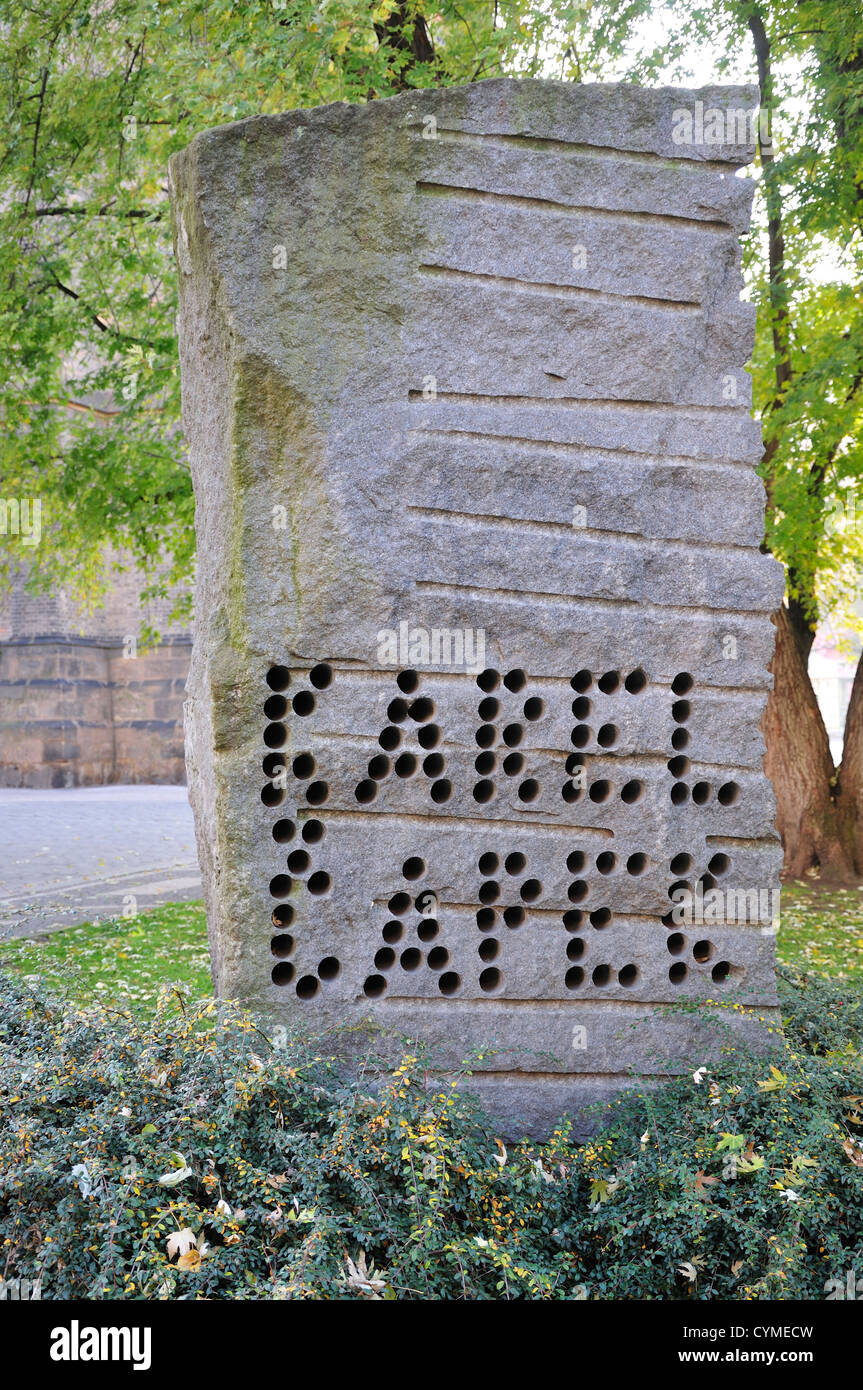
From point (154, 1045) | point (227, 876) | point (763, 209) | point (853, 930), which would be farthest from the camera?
point (763, 209)

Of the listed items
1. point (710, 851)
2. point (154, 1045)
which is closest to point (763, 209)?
point (710, 851)

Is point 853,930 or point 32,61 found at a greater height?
point 32,61

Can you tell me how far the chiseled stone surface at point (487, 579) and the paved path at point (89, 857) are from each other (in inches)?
75.4

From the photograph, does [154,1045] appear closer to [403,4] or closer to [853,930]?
[853,930]

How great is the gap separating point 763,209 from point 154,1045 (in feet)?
29.0

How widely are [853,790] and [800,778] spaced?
1.55 feet

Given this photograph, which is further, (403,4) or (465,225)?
(403,4)

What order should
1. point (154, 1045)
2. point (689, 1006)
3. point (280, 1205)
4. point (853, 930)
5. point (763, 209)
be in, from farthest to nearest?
point (763, 209), point (853, 930), point (689, 1006), point (154, 1045), point (280, 1205)

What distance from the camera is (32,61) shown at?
915cm

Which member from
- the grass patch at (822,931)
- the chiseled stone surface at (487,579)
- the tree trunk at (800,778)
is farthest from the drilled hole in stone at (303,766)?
the tree trunk at (800,778)

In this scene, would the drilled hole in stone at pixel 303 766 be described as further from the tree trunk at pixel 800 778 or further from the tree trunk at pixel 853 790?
the tree trunk at pixel 853 790

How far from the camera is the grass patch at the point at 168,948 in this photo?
6898 mm

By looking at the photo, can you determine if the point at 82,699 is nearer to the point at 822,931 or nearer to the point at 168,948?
the point at 168,948

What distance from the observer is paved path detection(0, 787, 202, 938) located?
925cm
